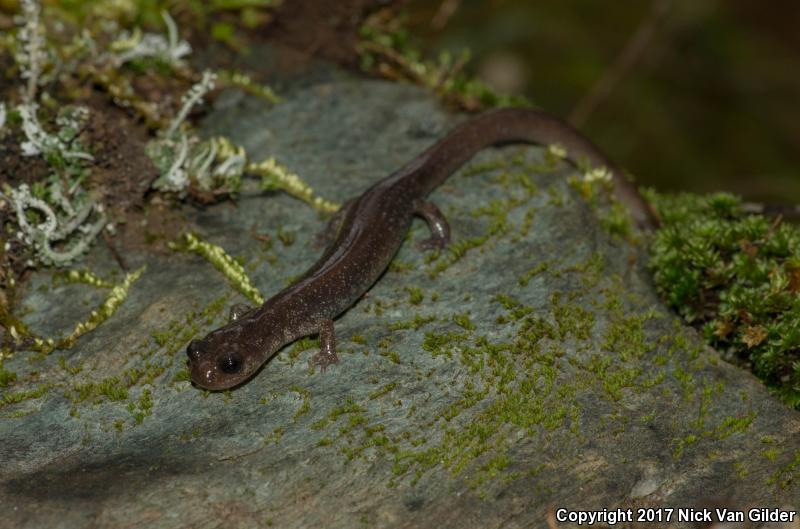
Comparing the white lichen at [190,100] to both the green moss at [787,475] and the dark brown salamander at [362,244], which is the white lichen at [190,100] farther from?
the green moss at [787,475]

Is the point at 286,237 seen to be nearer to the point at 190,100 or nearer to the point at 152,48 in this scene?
the point at 190,100

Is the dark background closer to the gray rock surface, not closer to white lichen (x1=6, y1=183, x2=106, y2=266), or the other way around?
the gray rock surface

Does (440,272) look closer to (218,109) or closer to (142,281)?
(142,281)

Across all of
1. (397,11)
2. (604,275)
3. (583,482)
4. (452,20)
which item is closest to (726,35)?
(452,20)

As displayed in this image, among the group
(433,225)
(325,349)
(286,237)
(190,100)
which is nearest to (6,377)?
(325,349)

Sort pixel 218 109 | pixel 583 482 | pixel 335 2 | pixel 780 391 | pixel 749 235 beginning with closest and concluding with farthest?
pixel 583 482 → pixel 780 391 → pixel 749 235 → pixel 218 109 → pixel 335 2
